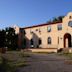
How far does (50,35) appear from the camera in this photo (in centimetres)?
5097

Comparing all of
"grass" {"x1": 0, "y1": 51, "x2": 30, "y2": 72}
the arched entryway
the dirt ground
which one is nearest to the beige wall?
the arched entryway

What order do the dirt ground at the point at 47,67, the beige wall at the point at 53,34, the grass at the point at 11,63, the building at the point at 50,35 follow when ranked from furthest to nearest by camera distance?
the beige wall at the point at 53,34
the building at the point at 50,35
the grass at the point at 11,63
the dirt ground at the point at 47,67

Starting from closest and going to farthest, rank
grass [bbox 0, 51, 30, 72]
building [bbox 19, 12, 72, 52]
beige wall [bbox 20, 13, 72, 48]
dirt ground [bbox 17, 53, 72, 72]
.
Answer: dirt ground [bbox 17, 53, 72, 72], grass [bbox 0, 51, 30, 72], building [bbox 19, 12, 72, 52], beige wall [bbox 20, 13, 72, 48]

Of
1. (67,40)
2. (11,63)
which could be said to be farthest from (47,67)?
(67,40)

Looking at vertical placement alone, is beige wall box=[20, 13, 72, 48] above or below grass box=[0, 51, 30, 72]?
above

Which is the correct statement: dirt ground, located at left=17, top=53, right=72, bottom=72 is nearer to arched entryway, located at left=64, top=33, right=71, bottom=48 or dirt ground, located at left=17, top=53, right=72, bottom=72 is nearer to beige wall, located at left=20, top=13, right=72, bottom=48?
arched entryway, located at left=64, top=33, right=71, bottom=48

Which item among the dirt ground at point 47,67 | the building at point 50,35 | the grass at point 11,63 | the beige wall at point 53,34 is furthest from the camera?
the beige wall at point 53,34

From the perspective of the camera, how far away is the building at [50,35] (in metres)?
46.7

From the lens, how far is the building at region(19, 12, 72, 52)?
46719mm

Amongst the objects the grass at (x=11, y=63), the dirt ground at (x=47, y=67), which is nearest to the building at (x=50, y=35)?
the grass at (x=11, y=63)

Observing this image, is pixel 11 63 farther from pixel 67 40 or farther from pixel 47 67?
pixel 67 40

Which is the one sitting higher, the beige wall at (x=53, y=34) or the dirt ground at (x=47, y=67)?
the beige wall at (x=53, y=34)

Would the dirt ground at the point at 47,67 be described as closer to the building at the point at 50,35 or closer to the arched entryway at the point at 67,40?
the building at the point at 50,35

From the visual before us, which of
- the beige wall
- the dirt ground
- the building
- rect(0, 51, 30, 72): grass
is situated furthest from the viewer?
the beige wall
